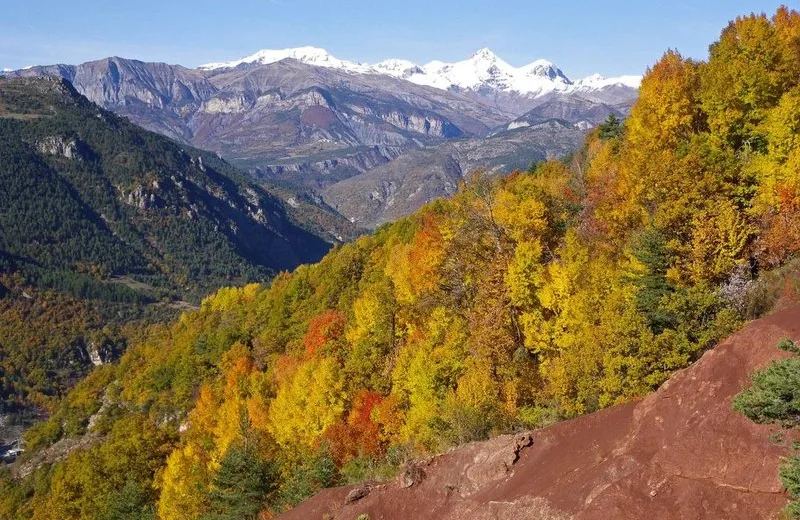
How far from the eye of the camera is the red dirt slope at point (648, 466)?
21.8 m

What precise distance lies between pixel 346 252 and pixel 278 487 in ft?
178

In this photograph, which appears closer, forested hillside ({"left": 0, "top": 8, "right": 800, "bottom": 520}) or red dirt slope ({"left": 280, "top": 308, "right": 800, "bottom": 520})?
red dirt slope ({"left": 280, "top": 308, "right": 800, "bottom": 520})

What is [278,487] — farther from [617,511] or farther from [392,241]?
[392,241]

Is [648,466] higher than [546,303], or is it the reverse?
[546,303]

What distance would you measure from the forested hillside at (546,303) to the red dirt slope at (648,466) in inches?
261

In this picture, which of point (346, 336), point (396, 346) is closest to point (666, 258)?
point (396, 346)

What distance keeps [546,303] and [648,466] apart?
21.1m

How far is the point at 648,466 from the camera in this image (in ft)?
79.6

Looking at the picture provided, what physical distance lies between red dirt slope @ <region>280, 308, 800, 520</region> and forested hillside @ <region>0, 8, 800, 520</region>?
6641 millimetres

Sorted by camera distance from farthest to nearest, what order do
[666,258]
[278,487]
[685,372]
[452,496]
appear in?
[278,487], [666,258], [452,496], [685,372]

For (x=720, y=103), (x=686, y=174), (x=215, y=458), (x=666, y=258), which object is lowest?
(x=215, y=458)

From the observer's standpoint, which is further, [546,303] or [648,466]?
[546,303]

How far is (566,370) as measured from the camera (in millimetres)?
39312

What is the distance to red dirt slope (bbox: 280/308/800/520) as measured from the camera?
2178cm
